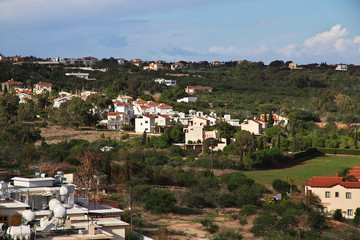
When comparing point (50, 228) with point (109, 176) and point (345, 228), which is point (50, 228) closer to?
point (345, 228)

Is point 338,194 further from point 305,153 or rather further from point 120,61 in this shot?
point 120,61

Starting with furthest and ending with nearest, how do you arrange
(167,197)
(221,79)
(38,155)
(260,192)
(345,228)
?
1. (221,79)
2. (38,155)
3. (260,192)
4. (167,197)
5. (345,228)

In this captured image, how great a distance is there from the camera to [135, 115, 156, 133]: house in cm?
6006

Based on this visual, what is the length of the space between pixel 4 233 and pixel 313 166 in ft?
123

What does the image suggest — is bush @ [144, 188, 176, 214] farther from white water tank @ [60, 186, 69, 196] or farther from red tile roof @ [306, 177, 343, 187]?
white water tank @ [60, 186, 69, 196]

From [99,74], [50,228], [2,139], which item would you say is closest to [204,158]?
[2,139]

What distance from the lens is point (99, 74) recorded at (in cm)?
11312

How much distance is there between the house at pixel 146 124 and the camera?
2365 inches

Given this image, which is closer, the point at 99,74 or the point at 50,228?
the point at 50,228

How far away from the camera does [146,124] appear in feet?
198

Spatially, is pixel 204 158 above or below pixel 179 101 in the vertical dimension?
below

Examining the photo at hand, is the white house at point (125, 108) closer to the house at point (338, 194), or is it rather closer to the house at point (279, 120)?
the house at point (279, 120)

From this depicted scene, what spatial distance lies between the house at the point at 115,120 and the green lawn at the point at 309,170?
2067 centimetres

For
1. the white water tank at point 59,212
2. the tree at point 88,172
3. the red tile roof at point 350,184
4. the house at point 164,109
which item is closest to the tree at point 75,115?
the house at point 164,109
